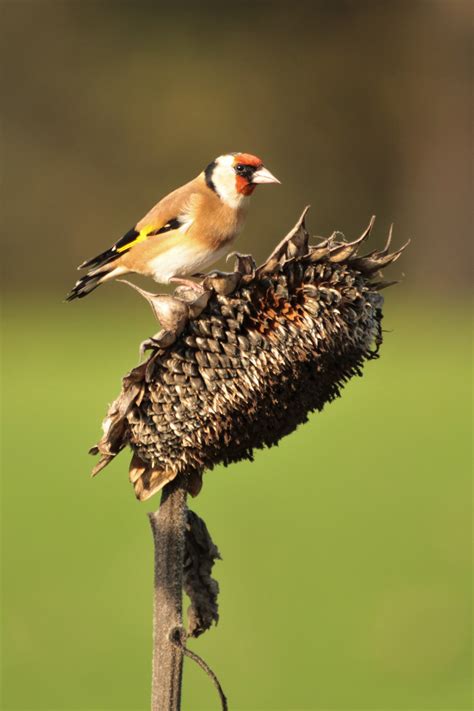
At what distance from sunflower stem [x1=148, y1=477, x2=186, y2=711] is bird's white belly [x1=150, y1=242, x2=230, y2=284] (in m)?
0.90

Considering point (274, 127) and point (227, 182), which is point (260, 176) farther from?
point (274, 127)

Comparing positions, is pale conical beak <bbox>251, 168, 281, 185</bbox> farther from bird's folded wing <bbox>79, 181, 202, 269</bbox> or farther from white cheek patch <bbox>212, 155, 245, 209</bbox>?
bird's folded wing <bbox>79, 181, 202, 269</bbox>

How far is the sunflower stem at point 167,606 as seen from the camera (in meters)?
2.47

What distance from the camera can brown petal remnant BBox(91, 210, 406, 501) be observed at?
7.81 feet

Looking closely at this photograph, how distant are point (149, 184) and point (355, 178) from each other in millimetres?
4597

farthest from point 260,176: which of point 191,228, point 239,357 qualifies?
point 239,357

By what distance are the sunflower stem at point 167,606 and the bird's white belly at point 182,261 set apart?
904 mm

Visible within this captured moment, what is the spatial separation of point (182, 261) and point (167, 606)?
1150 mm

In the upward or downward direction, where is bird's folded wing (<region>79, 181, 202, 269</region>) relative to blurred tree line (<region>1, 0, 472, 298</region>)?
downward

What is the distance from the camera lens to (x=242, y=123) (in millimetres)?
23344

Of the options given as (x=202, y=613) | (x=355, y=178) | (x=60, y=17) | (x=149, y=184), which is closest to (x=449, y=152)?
(x=355, y=178)

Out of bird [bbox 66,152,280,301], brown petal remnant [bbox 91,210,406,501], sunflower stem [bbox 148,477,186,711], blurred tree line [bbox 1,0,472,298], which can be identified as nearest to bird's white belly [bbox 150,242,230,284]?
bird [bbox 66,152,280,301]

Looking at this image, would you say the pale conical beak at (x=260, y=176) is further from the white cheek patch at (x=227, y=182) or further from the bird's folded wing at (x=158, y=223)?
the bird's folded wing at (x=158, y=223)

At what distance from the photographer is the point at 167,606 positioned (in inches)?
97.3
